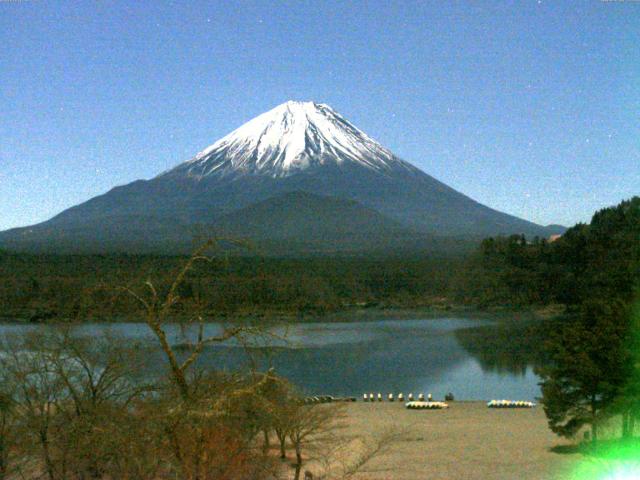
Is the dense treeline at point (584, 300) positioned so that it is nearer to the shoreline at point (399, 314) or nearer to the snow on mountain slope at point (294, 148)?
the shoreline at point (399, 314)

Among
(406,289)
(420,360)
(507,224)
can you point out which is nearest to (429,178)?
(507,224)

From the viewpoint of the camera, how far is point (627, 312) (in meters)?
15.8

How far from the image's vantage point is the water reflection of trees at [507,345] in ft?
111

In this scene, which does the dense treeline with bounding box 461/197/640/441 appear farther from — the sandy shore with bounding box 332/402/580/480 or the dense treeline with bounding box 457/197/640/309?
the sandy shore with bounding box 332/402/580/480

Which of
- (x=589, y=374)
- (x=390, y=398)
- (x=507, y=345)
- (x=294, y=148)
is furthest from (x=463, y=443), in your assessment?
(x=294, y=148)

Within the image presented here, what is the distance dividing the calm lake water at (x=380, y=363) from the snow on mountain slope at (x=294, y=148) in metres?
129

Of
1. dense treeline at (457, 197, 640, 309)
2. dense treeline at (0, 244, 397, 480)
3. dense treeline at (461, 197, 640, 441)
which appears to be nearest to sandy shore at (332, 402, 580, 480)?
dense treeline at (461, 197, 640, 441)

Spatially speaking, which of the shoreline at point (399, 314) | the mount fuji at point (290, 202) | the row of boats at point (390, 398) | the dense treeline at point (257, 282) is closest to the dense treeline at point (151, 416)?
the row of boats at point (390, 398)

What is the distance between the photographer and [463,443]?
56.6 ft

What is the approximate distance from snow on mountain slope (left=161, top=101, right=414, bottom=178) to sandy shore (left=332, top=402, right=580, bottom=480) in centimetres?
15092

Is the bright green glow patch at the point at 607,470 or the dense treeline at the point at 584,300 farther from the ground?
the dense treeline at the point at 584,300

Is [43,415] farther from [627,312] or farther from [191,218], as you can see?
[191,218]

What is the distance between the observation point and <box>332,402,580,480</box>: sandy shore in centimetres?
1414

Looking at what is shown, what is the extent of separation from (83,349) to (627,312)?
1021 centimetres
